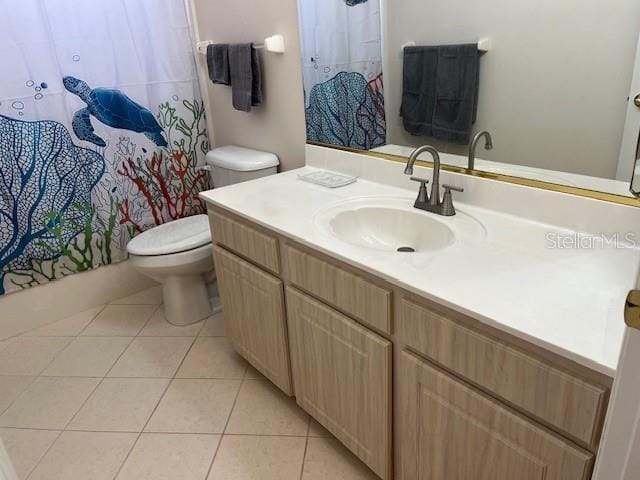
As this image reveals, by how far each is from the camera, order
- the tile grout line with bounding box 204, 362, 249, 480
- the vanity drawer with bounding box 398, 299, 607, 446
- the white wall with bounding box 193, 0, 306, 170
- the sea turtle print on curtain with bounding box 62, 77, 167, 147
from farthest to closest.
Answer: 1. the sea turtle print on curtain with bounding box 62, 77, 167, 147
2. the white wall with bounding box 193, 0, 306, 170
3. the tile grout line with bounding box 204, 362, 249, 480
4. the vanity drawer with bounding box 398, 299, 607, 446

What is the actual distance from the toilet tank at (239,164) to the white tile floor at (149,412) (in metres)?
0.76

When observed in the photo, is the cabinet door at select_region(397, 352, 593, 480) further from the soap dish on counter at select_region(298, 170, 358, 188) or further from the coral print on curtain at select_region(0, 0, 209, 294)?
the coral print on curtain at select_region(0, 0, 209, 294)

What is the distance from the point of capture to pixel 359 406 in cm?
136

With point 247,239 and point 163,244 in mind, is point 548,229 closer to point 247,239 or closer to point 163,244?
point 247,239

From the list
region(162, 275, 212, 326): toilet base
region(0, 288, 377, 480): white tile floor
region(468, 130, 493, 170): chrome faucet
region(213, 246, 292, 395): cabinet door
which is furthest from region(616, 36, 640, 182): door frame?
region(162, 275, 212, 326): toilet base

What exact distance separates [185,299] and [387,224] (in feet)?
4.23

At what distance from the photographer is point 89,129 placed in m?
2.33

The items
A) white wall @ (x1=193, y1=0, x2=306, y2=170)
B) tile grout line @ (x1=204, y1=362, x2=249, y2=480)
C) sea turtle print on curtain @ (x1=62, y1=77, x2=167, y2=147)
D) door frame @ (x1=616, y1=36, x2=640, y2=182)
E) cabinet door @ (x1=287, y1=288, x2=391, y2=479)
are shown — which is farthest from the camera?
sea turtle print on curtain @ (x1=62, y1=77, x2=167, y2=147)

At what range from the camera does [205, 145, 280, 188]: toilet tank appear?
222 centimetres

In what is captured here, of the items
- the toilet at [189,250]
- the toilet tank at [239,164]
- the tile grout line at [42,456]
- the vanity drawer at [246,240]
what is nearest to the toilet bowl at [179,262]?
the toilet at [189,250]

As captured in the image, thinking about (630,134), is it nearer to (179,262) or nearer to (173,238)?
(179,262)

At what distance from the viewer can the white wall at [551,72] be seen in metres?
1.14

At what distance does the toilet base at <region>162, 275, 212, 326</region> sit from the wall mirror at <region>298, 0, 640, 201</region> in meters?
1.08

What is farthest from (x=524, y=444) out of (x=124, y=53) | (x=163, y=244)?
(x=124, y=53)
